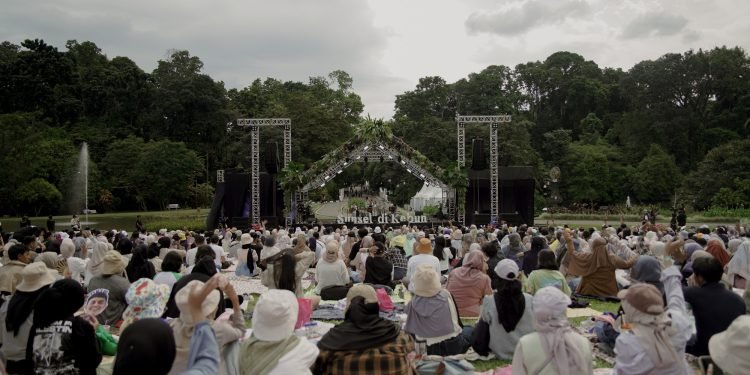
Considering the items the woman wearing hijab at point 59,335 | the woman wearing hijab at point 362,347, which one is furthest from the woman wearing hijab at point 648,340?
the woman wearing hijab at point 59,335

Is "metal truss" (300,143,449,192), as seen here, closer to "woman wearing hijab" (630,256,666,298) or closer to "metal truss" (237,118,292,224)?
"metal truss" (237,118,292,224)

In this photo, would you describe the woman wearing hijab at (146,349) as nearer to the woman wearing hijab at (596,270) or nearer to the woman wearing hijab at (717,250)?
the woman wearing hijab at (596,270)

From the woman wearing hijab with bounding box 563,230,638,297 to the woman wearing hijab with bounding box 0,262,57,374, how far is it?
6.43 m

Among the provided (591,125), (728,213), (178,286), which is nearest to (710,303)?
(178,286)

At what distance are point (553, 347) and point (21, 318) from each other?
360 cm

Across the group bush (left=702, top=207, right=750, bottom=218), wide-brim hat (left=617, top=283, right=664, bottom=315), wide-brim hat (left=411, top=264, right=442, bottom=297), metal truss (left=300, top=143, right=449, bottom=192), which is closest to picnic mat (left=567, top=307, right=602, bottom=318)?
wide-brim hat (left=411, top=264, right=442, bottom=297)

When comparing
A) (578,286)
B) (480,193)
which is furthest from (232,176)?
(578,286)

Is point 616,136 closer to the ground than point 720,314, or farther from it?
farther from it

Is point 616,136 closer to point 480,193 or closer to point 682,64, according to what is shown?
point 682,64

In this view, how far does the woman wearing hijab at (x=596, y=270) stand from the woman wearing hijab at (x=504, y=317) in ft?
10.5

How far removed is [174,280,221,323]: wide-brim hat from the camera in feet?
9.89

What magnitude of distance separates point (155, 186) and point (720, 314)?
33.1 m

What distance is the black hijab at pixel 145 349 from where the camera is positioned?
2.42 meters

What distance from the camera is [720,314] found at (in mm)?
4191
